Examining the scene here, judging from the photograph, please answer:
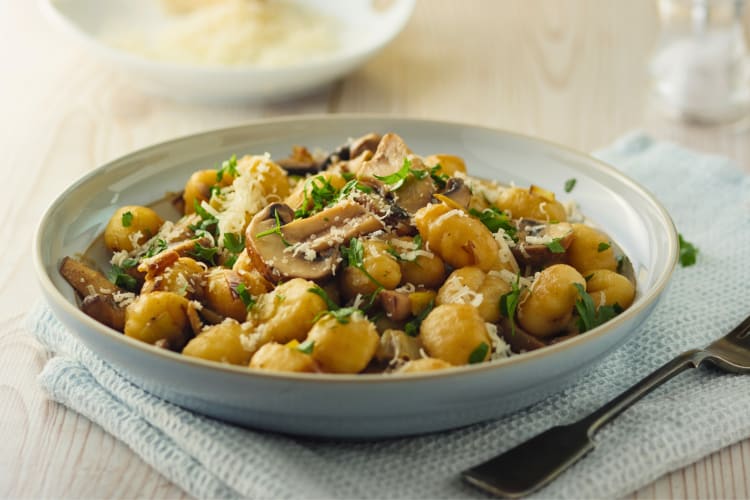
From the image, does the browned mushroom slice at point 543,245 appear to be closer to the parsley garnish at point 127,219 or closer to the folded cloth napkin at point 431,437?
the folded cloth napkin at point 431,437

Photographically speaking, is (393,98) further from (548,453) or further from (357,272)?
(548,453)

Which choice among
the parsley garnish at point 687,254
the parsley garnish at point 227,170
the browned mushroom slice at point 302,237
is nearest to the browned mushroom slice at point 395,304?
the browned mushroom slice at point 302,237

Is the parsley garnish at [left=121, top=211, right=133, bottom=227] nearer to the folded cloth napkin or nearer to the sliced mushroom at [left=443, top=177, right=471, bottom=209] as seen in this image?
the folded cloth napkin

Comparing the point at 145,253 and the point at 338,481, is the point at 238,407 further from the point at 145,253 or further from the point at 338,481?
the point at 145,253

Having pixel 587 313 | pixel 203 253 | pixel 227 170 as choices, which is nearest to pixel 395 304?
pixel 587 313

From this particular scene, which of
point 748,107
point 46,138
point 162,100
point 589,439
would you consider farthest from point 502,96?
point 589,439

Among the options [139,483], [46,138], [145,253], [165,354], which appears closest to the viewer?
[165,354]

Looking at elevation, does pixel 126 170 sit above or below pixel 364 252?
below

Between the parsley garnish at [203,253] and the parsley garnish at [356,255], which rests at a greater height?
the parsley garnish at [356,255]
